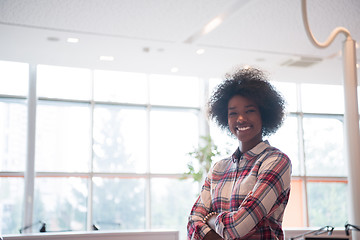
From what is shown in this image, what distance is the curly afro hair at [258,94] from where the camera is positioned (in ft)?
7.32

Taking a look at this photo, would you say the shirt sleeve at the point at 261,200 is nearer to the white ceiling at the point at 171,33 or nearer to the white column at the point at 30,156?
the white ceiling at the point at 171,33

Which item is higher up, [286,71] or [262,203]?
[286,71]

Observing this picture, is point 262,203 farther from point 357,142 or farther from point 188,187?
point 188,187

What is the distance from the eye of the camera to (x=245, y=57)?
7.96 metres

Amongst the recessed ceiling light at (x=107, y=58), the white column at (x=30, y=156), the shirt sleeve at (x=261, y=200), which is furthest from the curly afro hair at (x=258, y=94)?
the white column at (x=30, y=156)

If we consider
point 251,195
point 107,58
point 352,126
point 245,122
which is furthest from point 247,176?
point 107,58

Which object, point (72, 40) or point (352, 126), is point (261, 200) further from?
point (72, 40)

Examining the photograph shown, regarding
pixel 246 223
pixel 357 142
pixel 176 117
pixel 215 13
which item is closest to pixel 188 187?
pixel 176 117

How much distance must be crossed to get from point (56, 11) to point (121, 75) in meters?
3.64

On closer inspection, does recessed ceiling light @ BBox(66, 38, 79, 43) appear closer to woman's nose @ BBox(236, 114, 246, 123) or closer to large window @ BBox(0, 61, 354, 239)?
large window @ BBox(0, 61, 354, 239)

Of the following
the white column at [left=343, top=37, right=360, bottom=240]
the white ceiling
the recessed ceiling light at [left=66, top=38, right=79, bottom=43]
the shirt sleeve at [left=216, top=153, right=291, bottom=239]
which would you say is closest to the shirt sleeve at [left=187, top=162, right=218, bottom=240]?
the shirt sleeve at [left=216, top=153, right=291, bottom=239]

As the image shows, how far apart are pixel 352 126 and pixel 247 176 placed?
79 cm

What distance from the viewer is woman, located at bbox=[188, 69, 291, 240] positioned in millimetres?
1954

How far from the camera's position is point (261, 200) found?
6.35 ft
